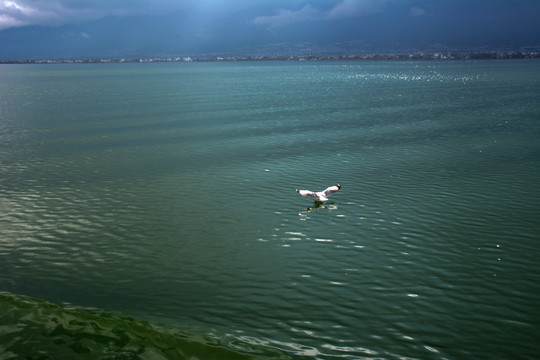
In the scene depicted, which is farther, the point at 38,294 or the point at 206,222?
the point at 206,222

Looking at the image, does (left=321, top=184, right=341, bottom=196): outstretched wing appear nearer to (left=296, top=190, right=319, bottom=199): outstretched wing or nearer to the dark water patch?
(left=296, top=190, right=319, bottom=199): outstretched wing

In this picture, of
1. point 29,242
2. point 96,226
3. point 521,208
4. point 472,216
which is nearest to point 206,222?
point 96,226

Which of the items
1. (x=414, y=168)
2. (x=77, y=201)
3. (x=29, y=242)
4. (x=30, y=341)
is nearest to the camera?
(x=30, y=341)

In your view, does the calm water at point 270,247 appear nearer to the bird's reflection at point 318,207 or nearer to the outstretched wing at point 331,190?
the bird's reflection at point 318,207

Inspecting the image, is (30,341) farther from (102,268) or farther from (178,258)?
(178,258)

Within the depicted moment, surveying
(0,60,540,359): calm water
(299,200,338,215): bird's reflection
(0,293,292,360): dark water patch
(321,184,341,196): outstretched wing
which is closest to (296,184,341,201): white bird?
(321,184,341,196): outstretched wing

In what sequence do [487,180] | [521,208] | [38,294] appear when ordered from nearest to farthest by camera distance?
[38,294]
[521,208]
[487,180]

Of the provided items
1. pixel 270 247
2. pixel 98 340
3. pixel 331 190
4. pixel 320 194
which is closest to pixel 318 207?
pixel 320 194

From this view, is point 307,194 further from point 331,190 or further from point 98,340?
point 98,340
